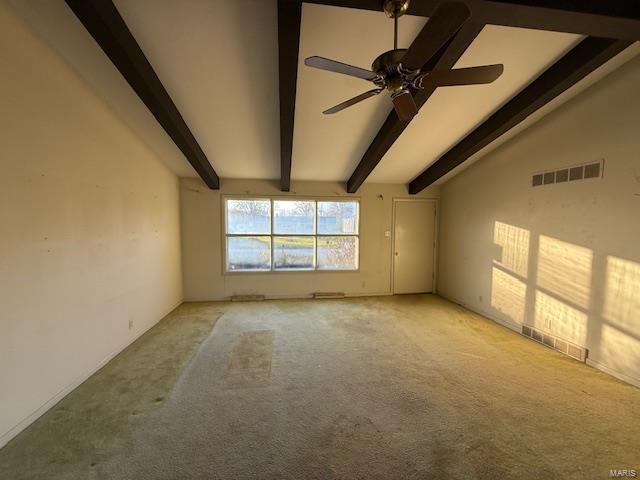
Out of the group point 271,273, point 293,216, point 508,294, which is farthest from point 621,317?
point 271,273

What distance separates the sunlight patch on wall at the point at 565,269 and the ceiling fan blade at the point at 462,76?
244 cm

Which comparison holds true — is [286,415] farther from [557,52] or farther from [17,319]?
[557,52]

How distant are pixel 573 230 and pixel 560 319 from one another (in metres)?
1.06

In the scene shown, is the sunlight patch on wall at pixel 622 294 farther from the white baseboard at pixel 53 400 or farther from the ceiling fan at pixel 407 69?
the white baseboard at pixel 53 400

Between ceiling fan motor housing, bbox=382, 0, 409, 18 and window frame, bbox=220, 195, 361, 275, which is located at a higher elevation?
ceiling fan motor housing, bbox=382, 0, 409, 18

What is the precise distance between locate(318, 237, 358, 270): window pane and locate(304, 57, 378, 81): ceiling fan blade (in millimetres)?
3784

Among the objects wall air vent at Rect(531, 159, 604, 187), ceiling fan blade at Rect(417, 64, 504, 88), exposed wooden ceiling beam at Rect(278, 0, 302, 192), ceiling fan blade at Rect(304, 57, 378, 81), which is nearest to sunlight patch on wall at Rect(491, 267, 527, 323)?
wall air vent at Rect(531, 159, 604, 187)

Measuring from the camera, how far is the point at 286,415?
79.5 inches

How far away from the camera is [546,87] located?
255 centimetres

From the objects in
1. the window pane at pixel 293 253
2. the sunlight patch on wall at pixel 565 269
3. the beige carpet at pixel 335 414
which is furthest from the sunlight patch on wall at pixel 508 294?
the window pane at pixel 293 253

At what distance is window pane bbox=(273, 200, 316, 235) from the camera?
510 centimetres

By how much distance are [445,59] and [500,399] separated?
2928 mm

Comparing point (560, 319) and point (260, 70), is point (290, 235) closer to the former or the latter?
point (260, 70)

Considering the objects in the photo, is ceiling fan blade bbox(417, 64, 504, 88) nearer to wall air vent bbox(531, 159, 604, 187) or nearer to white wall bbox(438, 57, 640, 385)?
white wall bbox(438, 57, 640, 385)
